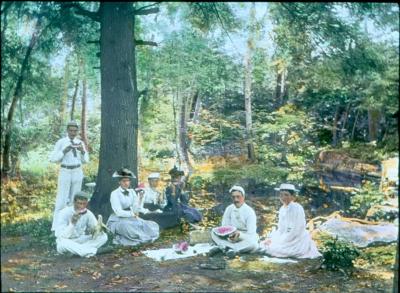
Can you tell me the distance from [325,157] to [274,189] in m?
0.63

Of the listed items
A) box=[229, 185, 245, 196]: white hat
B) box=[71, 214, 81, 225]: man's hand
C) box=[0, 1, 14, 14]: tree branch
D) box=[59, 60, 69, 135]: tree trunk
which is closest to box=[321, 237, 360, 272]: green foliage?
box=[229, 185, 245, 196]: white hat

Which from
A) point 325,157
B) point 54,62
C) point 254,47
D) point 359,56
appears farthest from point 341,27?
point 54,62

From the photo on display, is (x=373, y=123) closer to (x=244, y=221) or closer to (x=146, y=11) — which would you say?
(x=244, y=221)

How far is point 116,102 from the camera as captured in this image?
4934mm

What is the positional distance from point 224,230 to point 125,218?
100cm

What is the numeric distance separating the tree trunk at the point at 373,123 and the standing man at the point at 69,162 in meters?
2.79

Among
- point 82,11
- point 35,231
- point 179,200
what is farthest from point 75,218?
point 82,11

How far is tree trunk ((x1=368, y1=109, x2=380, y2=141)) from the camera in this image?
513cm

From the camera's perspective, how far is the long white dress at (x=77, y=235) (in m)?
4.73

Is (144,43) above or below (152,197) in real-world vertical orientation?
above

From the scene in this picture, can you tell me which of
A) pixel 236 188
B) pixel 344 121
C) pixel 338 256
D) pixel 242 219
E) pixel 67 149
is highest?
pixel 344 121

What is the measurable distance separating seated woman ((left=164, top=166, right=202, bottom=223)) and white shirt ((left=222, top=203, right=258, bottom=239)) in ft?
0.94

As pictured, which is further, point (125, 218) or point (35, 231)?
point (125, 218)

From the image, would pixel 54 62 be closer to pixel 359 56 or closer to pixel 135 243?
pixel 135 243
